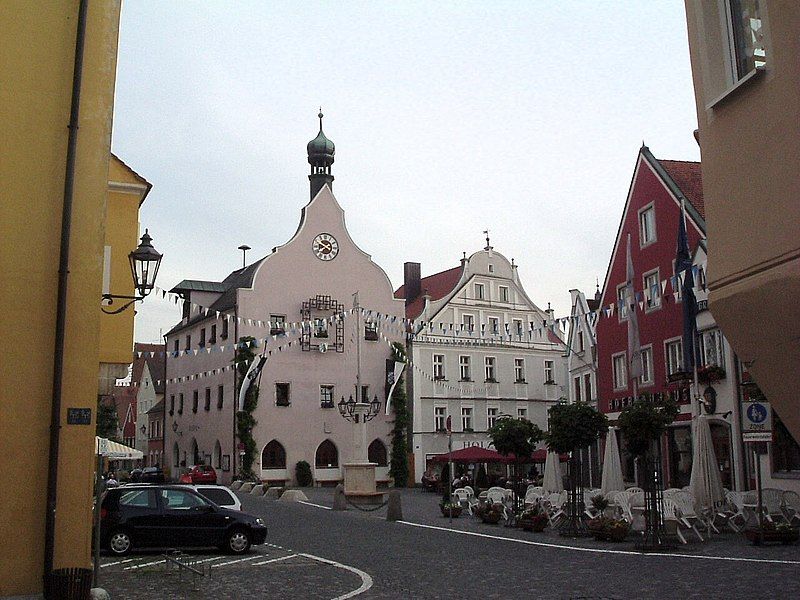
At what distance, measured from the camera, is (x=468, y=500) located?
3006 centimetres

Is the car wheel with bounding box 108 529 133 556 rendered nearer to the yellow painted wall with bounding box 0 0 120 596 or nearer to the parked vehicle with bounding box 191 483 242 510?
the parked vehicle with bounding box 191 483 242 510

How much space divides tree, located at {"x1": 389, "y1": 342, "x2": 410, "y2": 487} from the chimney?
8609 mm

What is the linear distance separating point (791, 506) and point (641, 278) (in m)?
14.4

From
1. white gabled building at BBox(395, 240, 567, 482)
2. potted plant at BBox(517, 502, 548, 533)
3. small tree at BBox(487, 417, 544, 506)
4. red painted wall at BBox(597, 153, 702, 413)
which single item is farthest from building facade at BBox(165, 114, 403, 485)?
potted plant at BBox(517, 502, 548, 533)

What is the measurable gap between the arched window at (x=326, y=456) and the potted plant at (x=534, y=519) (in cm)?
2940

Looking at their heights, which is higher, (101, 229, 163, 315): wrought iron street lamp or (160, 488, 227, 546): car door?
(101, 229, 163, 315): wrought iron street lamp

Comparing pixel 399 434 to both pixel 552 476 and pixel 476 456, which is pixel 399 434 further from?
pixel 552 476

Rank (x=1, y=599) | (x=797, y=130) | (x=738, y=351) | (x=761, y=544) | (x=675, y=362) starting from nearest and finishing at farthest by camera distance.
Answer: (x=797, y=130)
(x=738, y=351)
(x=1, y=599)
(x=761, y=544)
(x=675, y=362)

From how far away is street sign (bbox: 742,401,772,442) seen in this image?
1623 cm

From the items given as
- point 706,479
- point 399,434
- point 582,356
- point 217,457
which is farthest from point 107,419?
point 706,479

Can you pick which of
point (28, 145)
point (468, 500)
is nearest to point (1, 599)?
point (28, 145)

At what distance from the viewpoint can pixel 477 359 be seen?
5547 cm

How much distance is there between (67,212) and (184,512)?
8477 millimetres

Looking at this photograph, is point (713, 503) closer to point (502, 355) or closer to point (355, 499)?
point (355, 499)
